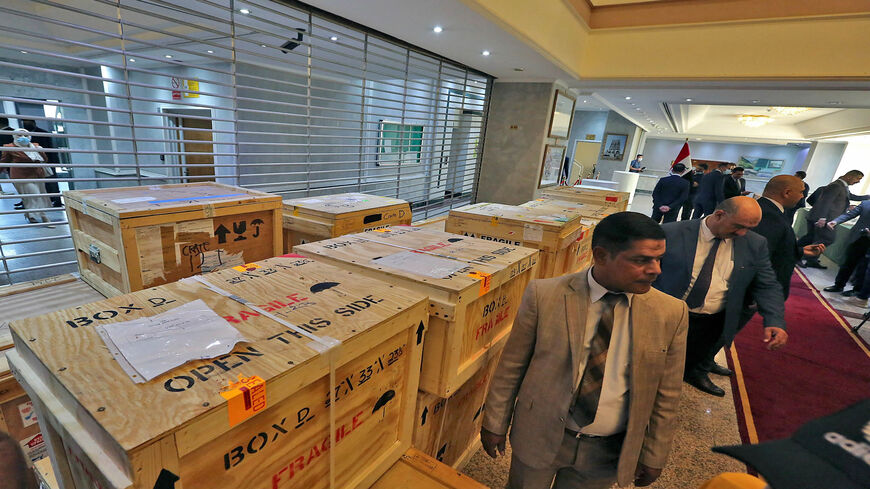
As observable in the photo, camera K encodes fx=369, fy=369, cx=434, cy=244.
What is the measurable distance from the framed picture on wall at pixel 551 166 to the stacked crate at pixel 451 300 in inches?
191

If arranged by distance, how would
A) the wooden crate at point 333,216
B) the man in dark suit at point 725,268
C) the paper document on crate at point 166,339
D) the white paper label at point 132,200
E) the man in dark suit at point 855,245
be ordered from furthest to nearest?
the man in dark suit at point 855,245
the wooden crate at point 333,216
the man in dark suit at point 725,268
the white paper label at point 132,200
the paper document on crate at point 166,339

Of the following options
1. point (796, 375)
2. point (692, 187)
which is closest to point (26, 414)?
point (796, 375)

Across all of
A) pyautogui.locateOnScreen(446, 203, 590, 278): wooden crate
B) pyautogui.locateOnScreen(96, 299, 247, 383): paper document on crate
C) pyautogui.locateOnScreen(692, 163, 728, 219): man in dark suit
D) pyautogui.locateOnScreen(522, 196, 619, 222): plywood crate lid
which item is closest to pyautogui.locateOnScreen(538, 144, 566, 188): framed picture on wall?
pyautogui.locateOnScreen(522, 196, 619, 222): plywood crate lid

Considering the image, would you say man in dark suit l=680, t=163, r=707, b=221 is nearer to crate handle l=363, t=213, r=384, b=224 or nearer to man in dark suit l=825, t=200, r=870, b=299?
man in dark suit l=825, t=200, r=870, b=299

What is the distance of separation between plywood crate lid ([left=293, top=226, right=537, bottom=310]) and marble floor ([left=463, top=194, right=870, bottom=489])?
1.29 meters

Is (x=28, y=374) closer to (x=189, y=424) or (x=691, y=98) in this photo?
(x=189, y=424)

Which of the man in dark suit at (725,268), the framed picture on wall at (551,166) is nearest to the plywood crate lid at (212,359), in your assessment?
the man in dark suit at (725,268)

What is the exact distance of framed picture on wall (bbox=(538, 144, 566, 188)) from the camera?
21.3 ft

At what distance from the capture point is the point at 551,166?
271 inches

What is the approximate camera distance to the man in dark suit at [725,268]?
7.32 ft

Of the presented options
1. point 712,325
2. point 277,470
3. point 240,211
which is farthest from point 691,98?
point 277,470

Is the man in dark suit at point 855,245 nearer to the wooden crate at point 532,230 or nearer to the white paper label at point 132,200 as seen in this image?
the wooden crate at point 532,230

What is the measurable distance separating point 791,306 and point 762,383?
2.86m

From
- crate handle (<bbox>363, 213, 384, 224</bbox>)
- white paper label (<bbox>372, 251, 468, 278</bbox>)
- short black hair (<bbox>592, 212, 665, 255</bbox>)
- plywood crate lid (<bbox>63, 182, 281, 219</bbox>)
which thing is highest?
short black hair (<bbox>592, 212, 665, 255</bbox>)
